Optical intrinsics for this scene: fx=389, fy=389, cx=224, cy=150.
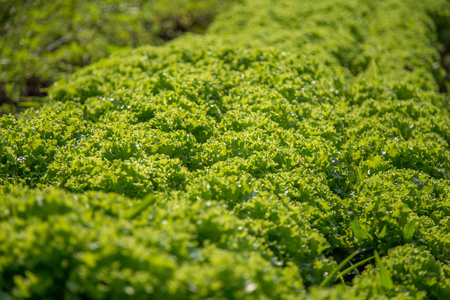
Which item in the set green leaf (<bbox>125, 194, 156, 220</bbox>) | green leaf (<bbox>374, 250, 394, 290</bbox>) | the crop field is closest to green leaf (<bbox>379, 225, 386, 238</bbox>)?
the crop field

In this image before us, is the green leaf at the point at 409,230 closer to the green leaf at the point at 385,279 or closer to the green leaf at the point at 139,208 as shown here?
the green leaf at the point at 385,279

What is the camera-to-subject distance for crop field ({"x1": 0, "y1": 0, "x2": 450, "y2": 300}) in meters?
2.06

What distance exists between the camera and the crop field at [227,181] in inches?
81.3

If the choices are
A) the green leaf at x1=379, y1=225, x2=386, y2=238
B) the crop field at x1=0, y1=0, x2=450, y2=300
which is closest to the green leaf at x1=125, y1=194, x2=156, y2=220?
the crop field at x1=0, y1=0, x2=450, y2=300

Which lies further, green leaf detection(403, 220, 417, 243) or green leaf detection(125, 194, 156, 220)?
green leaf detection(403, 220, 417, 243)

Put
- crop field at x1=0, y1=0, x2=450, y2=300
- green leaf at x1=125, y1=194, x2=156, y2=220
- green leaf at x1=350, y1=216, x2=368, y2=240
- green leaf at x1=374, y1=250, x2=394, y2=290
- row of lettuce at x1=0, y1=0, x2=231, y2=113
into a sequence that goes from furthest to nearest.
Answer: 1. row of lettuce at x1=0, y1=0, x2=231, y2=113
2. green leaf at x1=350, y1=216, x2=368, y2=240
3. green leaf at x1=374, y1=250, x2=394, y2=290
4. green leaf at x1=125, y1=194, x2=156, y2=220
5. crop field at x1=0, y1=0, x2=450, y2=300

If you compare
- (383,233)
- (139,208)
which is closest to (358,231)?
(383,233)

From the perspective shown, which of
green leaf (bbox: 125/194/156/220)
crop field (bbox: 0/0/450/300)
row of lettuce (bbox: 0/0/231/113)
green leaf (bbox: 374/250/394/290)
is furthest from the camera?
row of lettuce (bbox: 0/0/231/113)

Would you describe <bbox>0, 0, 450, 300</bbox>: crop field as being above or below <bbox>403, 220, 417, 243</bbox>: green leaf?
above

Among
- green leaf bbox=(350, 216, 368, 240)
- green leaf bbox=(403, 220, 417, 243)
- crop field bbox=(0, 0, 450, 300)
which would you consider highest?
crop field bbox=(0, 0, 450, 300)

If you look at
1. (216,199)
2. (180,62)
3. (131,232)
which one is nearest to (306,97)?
(180,62)

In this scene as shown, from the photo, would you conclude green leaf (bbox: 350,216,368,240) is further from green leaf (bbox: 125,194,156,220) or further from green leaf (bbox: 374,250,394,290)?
green leaf (bbox: 125,194,156,220)

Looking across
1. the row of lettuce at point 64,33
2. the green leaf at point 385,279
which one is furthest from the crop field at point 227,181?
the row of lettuce at point 64,33

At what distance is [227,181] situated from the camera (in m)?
3.21
